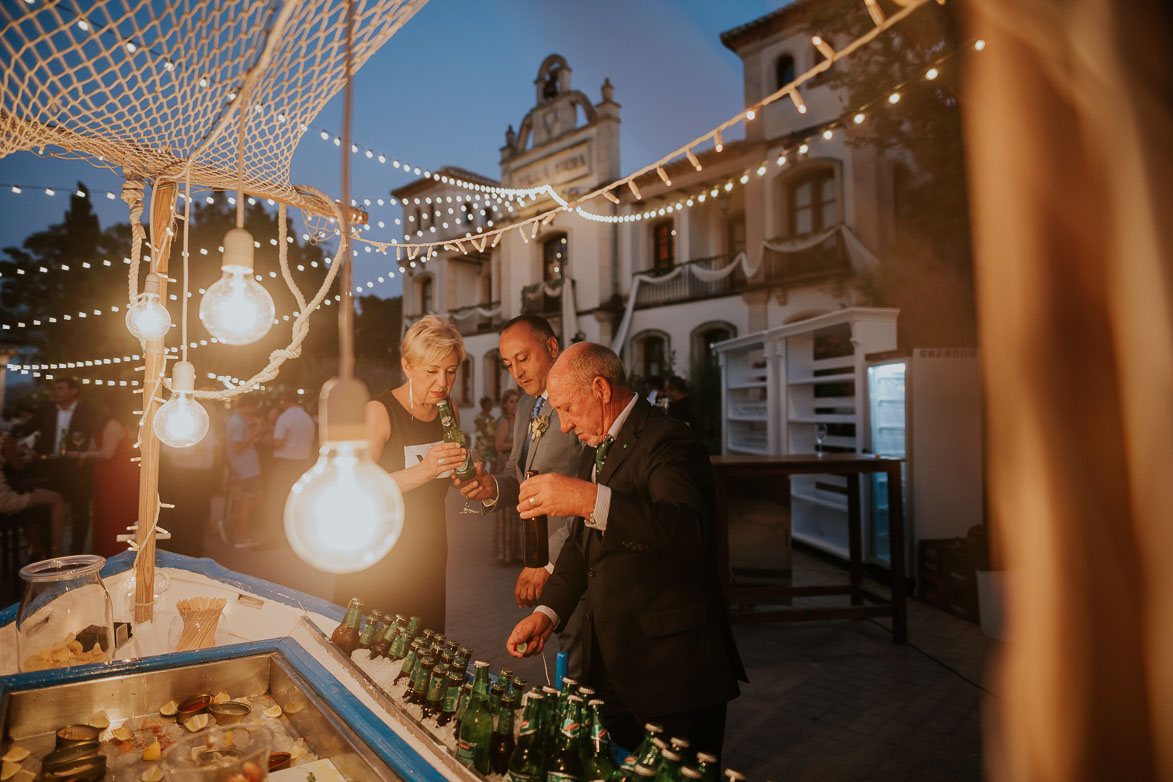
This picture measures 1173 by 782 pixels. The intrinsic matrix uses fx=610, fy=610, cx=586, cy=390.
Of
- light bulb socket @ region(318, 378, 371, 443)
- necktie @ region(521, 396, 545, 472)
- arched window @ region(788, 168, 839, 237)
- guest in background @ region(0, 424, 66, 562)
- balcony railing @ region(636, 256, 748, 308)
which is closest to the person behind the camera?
light bulb socket @ region(318, 378, 371, 443)

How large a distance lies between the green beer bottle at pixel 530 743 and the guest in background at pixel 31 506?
7.63m

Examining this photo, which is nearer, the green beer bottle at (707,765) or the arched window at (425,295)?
the green beer bottle at (707,765)

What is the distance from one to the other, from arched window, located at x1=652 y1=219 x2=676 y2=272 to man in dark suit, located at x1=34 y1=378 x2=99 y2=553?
1308 cm

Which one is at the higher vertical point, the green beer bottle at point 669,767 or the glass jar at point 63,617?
the glass jar at point 63,617

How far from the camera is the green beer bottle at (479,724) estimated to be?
152 centimetres

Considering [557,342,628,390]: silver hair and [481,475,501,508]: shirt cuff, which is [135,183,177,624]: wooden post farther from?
[557,342,628,390]: silver hair

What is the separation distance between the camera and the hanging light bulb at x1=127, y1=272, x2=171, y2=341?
7.60 feet

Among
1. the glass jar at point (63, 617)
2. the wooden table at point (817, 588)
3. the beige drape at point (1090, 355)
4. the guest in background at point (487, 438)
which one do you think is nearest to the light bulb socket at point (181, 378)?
the glass jar at point (63, 617)

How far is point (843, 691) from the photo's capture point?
14.3 ft

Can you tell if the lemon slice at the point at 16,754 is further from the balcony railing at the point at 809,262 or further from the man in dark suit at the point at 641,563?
the balcony railing at the point at 809,262

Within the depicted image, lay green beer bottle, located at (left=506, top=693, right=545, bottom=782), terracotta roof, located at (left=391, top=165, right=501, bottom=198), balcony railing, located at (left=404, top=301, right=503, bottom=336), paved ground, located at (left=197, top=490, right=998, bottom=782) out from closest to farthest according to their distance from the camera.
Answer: green beer bottle, located at (left=506, top=693, right=545, bottom=782), paved ground, located at (left=197, top=490, right=998, bottom=782), terracotta roof, located at (left=391, top=165, right=501, bottom=198), balcony railing, located at (left=404, top=301, right=503, bottom=336)

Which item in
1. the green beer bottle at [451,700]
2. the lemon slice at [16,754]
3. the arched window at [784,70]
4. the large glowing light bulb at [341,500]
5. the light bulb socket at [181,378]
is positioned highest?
the arched window at [784,70]

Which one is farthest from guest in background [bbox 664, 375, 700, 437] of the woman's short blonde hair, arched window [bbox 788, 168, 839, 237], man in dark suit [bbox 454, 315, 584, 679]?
arched window [bbox 788, 168, 839, 237]

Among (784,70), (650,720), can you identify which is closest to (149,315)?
(650,720)
